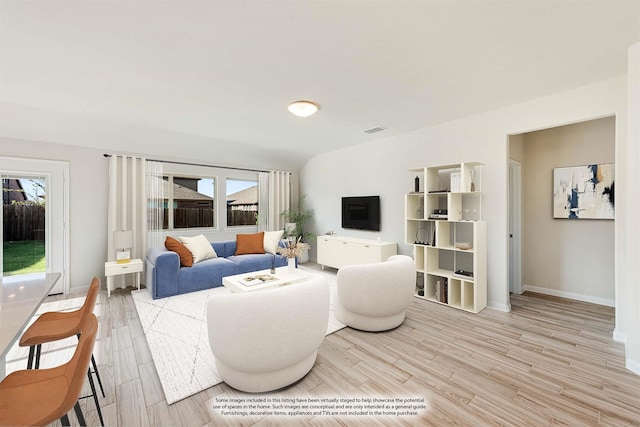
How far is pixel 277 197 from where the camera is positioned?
662 cm

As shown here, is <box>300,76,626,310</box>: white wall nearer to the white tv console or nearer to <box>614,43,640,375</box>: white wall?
the white tv console

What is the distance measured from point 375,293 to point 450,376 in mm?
921

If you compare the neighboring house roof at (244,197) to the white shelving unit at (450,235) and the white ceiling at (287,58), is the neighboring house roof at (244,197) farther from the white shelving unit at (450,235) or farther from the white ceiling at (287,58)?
the white shelving unit at (450,235)

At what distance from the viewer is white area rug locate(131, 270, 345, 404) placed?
2.07m

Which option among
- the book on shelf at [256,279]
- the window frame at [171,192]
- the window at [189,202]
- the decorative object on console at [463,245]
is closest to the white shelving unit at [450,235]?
the decorative object on console at [463,245]

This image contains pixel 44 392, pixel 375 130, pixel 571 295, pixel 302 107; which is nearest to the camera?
pixel 44 392

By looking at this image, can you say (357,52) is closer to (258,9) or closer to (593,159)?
(258,9)

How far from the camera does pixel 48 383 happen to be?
126 cm

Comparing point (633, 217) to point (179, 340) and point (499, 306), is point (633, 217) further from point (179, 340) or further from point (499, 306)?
point (179, 340)

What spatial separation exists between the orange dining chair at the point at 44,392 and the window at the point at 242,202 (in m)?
4.98

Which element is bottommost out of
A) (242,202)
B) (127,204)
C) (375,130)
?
(127,204)

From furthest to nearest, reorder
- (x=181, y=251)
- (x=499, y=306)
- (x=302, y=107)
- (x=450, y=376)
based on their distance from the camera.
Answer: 1. (x=181, y=251)
2. (x=499, y=306)
3. (x=302, y=107)
4. (x=450, y=376)

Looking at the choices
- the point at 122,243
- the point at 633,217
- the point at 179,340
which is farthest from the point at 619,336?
the point at 122,243

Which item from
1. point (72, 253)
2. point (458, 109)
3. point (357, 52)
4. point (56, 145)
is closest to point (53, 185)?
point (56, 145)
